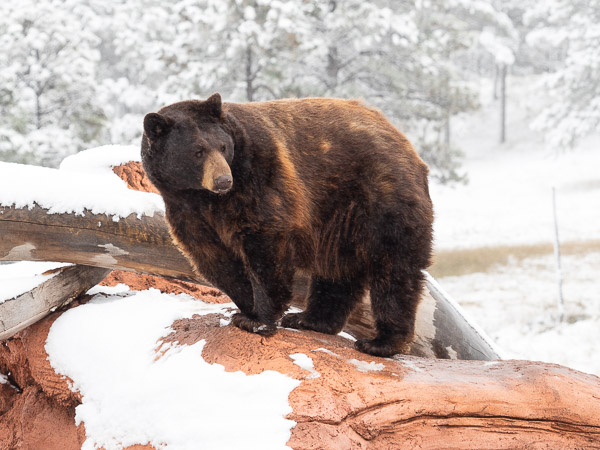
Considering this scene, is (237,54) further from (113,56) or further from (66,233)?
(113,56)

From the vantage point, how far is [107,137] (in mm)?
15422

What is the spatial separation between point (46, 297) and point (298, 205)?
72.2 inches

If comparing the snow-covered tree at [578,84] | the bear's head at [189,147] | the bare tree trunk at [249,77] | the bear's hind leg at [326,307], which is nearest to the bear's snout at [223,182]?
the bear's head at [189,147]

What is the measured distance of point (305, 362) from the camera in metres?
3.09

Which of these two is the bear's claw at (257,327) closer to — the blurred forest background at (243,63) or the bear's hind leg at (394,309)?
the bear's hind leg at (394,309)

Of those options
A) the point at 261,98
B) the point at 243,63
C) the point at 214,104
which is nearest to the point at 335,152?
the point at 214,104

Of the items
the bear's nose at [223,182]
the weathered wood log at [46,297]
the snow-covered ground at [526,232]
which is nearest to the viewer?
the bear's nose at [223,182]

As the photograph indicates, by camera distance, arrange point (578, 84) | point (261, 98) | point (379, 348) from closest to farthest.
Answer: point (379, 348), point (261, 98), point (578, 84)

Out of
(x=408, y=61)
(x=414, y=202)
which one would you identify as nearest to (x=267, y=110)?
(x=414, y=202)

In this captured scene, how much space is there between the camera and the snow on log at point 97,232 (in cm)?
384

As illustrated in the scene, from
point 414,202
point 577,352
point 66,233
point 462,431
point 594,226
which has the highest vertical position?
point 414,202

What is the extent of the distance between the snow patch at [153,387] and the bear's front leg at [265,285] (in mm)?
333

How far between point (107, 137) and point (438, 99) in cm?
834

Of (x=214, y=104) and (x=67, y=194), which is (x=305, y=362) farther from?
(x=67, y=194)
